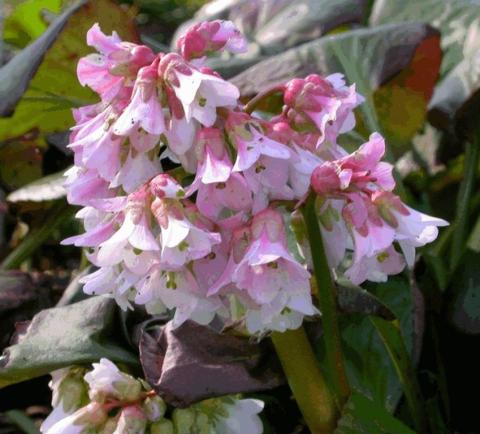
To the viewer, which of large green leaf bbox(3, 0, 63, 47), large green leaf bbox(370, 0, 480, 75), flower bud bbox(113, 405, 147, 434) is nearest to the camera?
flower bud bbox(113, 405, 147, 434)

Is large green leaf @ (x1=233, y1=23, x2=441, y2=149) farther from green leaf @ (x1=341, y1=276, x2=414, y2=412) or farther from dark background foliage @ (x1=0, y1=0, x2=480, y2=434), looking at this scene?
green leaf @ (x1=341, y1=276, x2=414, y2=412)

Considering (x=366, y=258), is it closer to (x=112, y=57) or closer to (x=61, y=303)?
(x=112, y=57)

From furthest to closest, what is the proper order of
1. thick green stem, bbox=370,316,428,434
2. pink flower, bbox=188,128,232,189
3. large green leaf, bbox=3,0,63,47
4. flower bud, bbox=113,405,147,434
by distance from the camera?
large green leaf, bbox=3,0,63,47
thick green stem, bbox=370,316,428,434
flower bud, bbox=113,405,147,434
pink flower, bbox=188,128,232,189

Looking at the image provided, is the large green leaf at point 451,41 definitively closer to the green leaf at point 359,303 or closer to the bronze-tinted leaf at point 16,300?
the green leaf at point 359,303

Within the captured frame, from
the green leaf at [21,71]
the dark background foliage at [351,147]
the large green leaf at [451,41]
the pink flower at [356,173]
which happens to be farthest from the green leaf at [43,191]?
the pink flower at [356,173]

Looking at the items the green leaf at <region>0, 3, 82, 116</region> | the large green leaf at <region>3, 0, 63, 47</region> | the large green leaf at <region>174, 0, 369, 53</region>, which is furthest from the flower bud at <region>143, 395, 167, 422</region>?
the large green leaf at <region>3, 0, 63, 47</region>

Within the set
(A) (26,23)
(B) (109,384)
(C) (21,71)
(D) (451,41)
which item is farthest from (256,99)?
(A) (26,23)

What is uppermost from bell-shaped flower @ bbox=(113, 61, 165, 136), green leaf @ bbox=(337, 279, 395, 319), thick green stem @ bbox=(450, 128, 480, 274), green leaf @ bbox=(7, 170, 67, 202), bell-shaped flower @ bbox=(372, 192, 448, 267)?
bell-shaped flower @ bbox=(113, 61, 165, 136)
